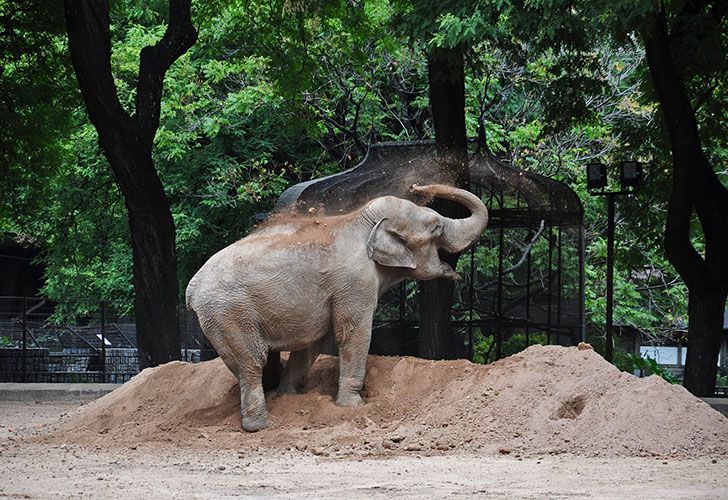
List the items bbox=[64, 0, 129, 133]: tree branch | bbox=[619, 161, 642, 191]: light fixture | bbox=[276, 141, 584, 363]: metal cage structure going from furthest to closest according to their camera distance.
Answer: bbox=[619, 161, 642, 191]: light fixture
bbox=[276, 141, 584, 363]: metal cage structure
bbox=[64, 0, 129, 133]: tree branch

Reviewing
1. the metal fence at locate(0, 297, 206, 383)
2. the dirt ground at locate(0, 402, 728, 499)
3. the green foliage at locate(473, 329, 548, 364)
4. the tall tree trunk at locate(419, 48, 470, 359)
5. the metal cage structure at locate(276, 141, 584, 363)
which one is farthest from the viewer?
the metal fence at locate(0, 297, 206, 383)

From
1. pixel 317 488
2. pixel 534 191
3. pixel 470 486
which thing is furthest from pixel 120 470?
pixel 534 191

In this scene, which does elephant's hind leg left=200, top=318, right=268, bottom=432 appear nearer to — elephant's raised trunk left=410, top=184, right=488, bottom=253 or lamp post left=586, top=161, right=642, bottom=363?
elephant's raised trunk left=410, top=184, right=488, bottom=253

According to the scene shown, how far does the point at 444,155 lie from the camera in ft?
67.3

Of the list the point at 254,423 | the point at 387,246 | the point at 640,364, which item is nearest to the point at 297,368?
the point at 254,423

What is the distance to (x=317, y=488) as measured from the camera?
1066cm

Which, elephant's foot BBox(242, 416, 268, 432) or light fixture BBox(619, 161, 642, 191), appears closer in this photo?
elephant's foot BBox(242, 416, 268, 432)

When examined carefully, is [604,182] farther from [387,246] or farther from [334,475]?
[334,475]

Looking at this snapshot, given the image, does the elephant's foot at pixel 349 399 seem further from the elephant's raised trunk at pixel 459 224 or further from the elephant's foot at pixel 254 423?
the elephant's raised trunk at pixel 459 224

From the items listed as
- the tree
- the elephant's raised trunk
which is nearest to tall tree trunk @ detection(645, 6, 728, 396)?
the tree

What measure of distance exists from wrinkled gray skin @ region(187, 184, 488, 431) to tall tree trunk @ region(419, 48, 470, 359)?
16.2 feet

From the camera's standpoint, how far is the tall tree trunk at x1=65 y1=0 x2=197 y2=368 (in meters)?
18.9

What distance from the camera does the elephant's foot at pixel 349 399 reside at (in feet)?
47.9

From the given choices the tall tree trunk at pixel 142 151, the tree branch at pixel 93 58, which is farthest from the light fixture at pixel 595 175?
the tree branch at pixel 93 58
